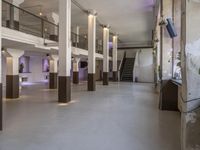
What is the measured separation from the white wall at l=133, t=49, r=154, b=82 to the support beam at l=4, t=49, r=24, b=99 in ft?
46.8

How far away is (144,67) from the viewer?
846 inches

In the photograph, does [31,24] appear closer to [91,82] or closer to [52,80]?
[52,80]

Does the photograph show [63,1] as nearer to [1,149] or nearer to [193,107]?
[1,149]

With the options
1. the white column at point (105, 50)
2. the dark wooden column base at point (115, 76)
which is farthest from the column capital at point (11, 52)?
the dark wooden column base at point (115, 76)

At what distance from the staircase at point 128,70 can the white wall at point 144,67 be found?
836 mm

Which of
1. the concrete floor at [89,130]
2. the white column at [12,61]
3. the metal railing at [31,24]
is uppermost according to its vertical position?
the metal railing at [31,24]

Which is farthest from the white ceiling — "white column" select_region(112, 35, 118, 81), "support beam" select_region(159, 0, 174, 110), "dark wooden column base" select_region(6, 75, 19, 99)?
"white column" select_region(112, 35, 118, 81)

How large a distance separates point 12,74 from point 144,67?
48.9 feet

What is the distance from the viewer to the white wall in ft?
69.9

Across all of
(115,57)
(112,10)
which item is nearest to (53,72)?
(112,10)

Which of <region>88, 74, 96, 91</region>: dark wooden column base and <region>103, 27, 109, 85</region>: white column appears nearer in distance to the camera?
<region>88, 74, 96, 91</region>: dark wooden column base

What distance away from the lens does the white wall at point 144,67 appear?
21.3 m

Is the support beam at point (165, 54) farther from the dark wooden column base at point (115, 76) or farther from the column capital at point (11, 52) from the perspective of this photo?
the dark wooden column base at point (115, 76)

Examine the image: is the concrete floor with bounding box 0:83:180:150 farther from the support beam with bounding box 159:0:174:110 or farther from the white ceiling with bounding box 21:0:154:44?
the white ceiling with bounding box 21:0:154:44
